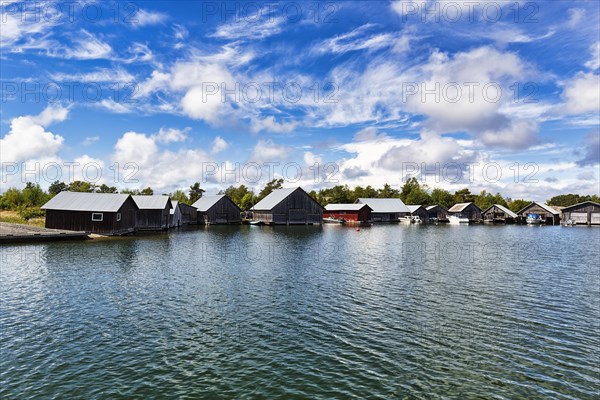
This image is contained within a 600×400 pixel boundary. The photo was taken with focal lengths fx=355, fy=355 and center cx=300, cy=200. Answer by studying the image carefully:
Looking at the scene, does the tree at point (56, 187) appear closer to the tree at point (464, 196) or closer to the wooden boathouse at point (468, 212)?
the wooden boathouse at point (468, 212)

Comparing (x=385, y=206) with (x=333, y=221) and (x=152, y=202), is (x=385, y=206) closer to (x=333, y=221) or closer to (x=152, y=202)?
(x=333, y=221)

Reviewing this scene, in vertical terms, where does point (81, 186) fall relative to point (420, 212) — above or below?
above

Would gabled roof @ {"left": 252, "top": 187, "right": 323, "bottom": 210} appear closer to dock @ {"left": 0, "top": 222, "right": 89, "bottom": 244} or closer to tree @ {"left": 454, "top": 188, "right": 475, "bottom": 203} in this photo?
dock @ {"left": 0, "top": 222, "right": 89, "bottom": 244}

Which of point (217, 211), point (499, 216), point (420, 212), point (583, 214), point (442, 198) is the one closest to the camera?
point (217, 211)

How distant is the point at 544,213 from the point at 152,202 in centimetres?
14889

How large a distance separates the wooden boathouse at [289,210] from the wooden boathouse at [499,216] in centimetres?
8119

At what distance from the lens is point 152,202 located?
81938 mm

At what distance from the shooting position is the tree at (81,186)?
Answer: 451 feet

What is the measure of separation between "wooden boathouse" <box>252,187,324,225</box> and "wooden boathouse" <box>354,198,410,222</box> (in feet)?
96.7

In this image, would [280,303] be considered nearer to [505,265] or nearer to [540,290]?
[540,290]

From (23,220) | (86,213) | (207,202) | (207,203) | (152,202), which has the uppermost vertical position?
(207,202)

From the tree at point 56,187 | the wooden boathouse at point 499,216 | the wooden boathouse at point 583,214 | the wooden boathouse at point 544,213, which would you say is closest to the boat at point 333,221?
the wooden boathouse at point 499,216

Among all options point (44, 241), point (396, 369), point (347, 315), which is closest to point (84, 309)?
point (347, 315)

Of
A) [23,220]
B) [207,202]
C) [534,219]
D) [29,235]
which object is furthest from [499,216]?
[23,220]
